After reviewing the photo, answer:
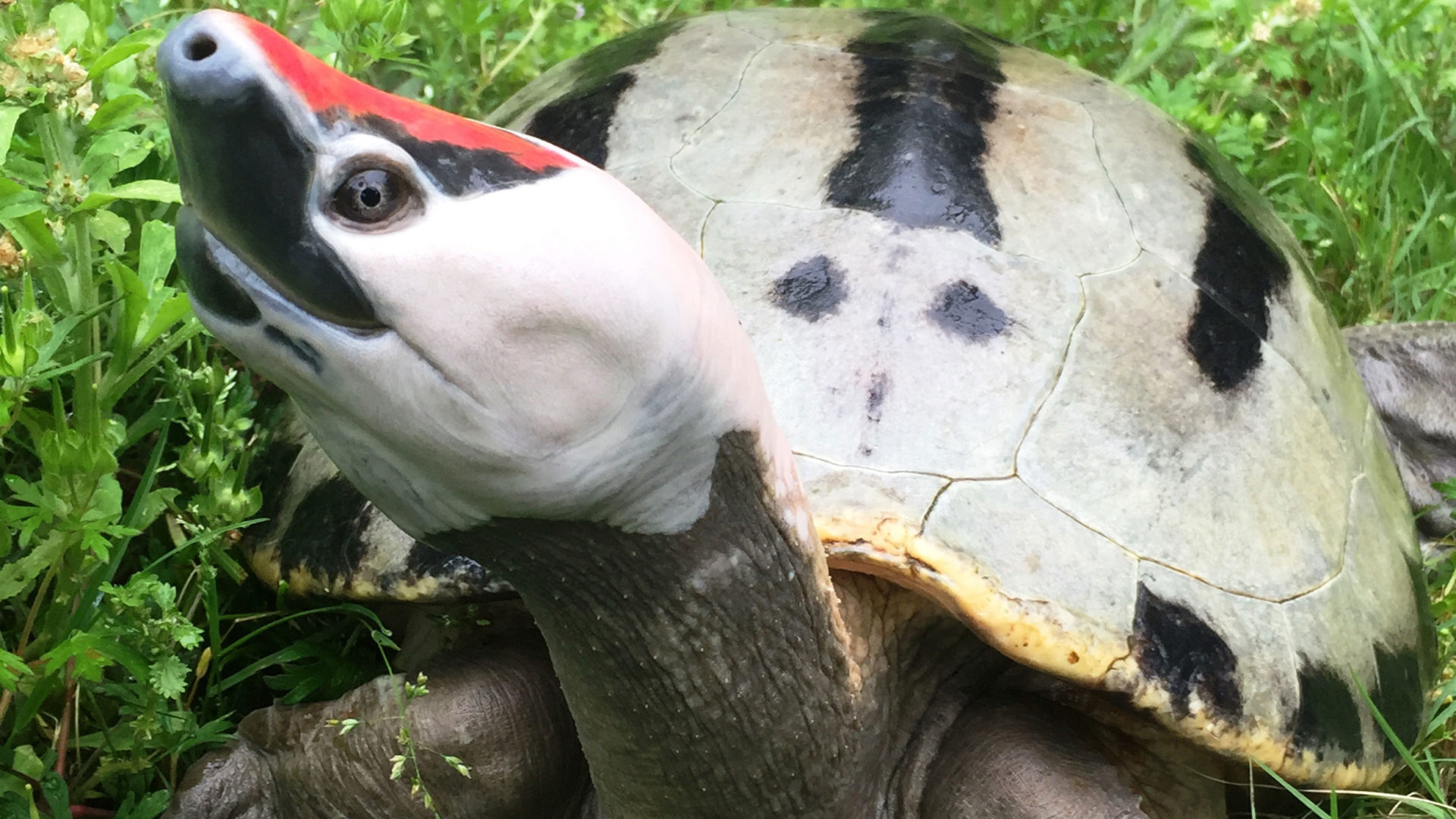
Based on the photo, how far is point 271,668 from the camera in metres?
2.27

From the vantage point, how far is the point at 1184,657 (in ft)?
5.46

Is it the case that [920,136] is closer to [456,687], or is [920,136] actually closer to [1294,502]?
[1294,502]

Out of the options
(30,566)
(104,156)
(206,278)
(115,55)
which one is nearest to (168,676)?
(30,566)

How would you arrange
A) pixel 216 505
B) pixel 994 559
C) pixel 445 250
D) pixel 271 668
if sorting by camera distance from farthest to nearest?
pixel 271 668 → pixel 216 505 → pixel 994 559 → pixel 445 250

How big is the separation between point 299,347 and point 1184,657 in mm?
1138

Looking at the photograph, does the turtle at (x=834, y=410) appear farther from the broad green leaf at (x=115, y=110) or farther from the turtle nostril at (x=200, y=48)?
the broad green leaf at (x=115, y=110)

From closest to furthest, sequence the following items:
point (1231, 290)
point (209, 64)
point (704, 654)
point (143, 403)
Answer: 1. point (209, 64)
2. point (704, 654)
3. point (1231, 290)
4. point (143, 403)

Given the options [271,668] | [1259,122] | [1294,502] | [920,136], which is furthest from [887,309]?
[1259,122]

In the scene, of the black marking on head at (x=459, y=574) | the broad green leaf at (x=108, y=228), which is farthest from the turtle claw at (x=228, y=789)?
the broad green leaf at (x=108, y=228)

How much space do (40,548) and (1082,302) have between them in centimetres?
145

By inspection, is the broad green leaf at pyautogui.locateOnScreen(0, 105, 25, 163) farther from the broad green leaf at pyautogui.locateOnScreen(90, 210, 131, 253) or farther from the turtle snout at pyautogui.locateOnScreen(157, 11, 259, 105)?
the turtle snout at pyautogui.locateOnScreen(157, 11, 259, 105)

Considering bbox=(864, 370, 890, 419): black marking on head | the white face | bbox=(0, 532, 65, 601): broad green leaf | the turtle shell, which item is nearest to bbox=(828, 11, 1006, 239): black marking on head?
the turtle shell

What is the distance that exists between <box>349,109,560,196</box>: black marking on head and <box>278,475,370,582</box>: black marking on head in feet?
2.85

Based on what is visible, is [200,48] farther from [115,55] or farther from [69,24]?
[69,24]
